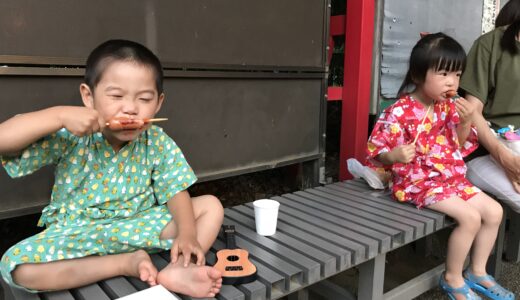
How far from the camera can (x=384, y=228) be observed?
1.99 m

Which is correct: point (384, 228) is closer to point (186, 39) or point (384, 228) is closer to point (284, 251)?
point (284, 251)

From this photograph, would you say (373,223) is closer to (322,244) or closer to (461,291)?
(322,244)

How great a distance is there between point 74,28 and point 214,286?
1317 mm

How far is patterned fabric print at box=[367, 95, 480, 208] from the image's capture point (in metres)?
2.36

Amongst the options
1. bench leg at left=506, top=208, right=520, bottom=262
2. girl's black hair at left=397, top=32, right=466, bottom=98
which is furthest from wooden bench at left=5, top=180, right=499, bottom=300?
bench leg at left=506, top=208, right=520, bottom=262

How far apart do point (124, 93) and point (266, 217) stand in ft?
2.52

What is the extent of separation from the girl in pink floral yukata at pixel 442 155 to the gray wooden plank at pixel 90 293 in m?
1.54

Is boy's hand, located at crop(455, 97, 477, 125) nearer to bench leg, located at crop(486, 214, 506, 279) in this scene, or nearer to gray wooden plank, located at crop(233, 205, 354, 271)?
bench leg, located at crop(486, 214, 506, 279)

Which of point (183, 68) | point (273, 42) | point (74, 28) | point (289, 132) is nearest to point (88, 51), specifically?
point (74, 28)

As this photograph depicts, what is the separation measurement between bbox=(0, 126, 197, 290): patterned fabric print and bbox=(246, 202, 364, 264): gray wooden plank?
55cm

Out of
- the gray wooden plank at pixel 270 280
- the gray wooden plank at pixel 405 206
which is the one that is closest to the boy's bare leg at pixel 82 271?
the gray wooden plank at pixel 270 280

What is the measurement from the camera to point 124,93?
1.54 m

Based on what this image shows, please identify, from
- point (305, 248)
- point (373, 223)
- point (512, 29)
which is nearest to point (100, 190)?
point (305, 248)

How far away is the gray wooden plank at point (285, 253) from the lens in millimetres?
1579
